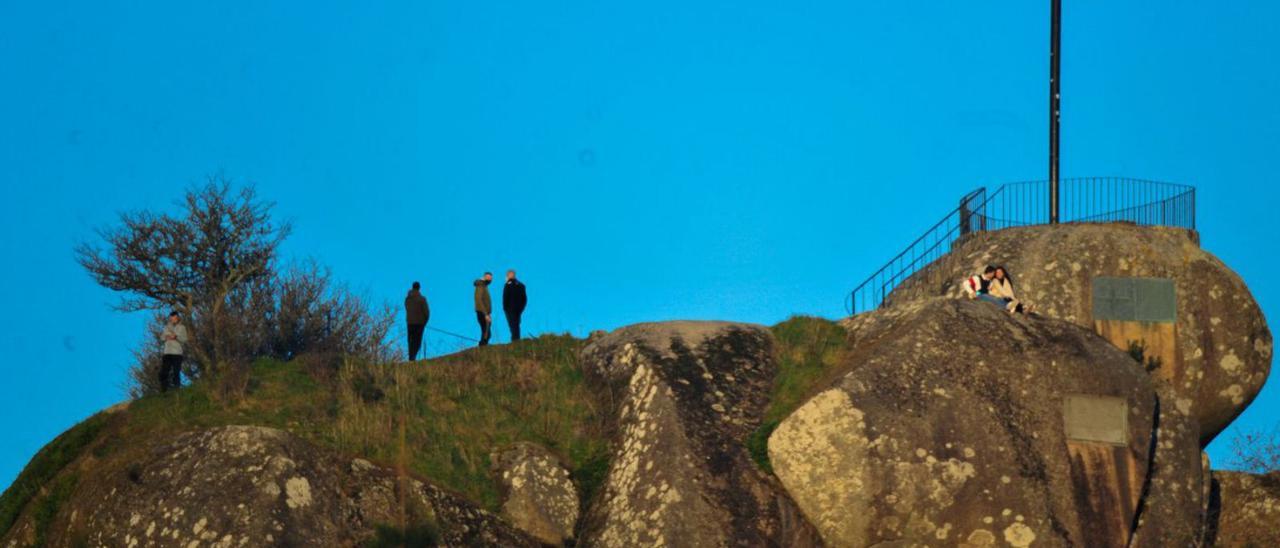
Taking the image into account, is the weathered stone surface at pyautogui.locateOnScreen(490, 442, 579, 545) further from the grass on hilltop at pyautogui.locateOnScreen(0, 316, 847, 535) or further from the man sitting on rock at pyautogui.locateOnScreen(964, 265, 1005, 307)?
the man sitting on rock at pyautogui.locateOnScreen(964, 265, 1005, 307)

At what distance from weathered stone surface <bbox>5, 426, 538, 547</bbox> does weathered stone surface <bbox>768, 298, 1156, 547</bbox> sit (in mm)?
5519

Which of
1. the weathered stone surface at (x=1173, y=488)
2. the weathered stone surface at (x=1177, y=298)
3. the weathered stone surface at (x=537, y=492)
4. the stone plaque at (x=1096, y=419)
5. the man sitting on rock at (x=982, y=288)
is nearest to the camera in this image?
the weathered stone surface at (x=537, y=492)

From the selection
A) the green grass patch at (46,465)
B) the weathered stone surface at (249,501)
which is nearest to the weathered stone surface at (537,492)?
the weathered stone surface at (249,501)

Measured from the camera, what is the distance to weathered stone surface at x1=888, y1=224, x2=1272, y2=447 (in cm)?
3847

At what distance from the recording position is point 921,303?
1319 inches

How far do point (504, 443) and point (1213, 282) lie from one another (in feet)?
56.6

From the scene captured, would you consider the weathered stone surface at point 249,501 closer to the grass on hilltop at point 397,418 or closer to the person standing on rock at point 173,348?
the grass on hilltop at point 397,418

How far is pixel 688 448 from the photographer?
30672 mm

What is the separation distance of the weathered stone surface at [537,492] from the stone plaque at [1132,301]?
547 inches

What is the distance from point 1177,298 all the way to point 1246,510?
17.0ft

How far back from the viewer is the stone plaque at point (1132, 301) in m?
38.6

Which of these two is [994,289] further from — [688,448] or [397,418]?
[397,418]

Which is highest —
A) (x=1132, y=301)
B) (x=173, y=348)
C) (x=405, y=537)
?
(x=1132, y=301)

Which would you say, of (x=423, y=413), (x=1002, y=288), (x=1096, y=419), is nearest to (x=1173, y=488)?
(x=1096, y=419)
